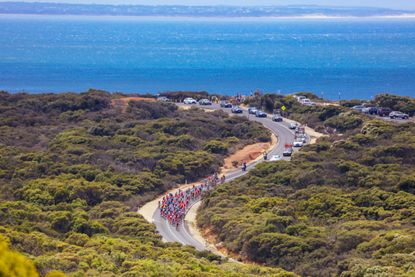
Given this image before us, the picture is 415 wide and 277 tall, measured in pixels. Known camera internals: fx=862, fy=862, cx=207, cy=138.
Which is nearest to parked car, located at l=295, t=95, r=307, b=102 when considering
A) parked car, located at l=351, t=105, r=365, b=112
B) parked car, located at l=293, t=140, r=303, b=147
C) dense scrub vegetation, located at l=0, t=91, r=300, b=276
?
parked car, located at l=351, t=105, r=365, b=112

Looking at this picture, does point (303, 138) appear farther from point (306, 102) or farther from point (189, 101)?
point (189, 101)

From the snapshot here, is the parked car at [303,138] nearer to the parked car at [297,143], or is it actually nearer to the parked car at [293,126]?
the parked car at [297,143]

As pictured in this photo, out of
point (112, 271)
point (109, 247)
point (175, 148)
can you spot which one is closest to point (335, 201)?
point (109, 247)

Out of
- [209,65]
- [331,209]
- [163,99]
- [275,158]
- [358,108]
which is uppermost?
[331,209]

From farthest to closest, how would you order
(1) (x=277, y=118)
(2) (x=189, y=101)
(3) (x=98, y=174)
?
1. (2) (x=189, y=101)
2. (1) (x=277, y=118)
3. (3) (x=98, y=174)

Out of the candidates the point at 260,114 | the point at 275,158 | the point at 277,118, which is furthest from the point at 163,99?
the point at 275,158

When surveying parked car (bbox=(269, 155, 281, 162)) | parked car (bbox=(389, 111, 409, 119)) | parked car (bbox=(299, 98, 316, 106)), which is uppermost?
parked car (bbox=(389, 111, 409, 119))

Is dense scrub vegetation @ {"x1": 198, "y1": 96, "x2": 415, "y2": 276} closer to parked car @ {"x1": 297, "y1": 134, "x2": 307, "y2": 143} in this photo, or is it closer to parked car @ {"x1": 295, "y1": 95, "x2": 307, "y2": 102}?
parked car @ {"x1": 297, "y1": 134, "x2": 307, "y2": 143}
